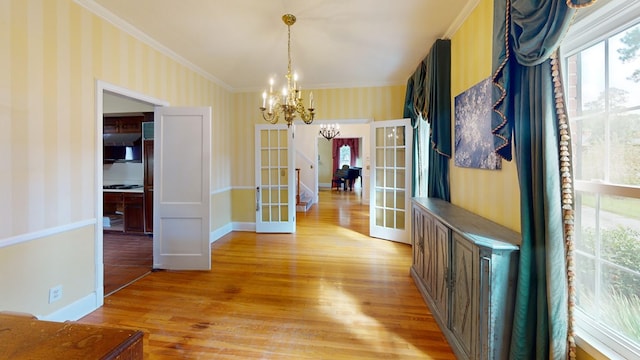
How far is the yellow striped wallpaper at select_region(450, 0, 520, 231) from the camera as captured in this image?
187 centimetres

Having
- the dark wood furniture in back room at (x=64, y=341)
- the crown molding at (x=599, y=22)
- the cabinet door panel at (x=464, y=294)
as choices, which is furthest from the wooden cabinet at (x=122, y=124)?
the crown molding at (x=599, y=22)

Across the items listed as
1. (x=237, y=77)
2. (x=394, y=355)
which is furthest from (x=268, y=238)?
(x=394, y=355)

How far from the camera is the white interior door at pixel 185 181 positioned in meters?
3.39

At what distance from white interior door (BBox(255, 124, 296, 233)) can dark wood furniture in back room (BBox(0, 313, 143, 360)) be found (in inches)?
172

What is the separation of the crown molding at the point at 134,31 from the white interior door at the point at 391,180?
3.15m

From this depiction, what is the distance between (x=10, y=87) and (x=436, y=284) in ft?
12.1

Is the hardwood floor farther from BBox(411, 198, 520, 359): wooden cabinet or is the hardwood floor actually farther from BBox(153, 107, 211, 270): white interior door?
BBox(411, 198, 520, 359): wooden cabinet

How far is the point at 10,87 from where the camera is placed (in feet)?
6.17

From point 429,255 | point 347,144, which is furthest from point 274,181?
point 347,144

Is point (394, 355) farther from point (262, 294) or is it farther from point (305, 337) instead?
point (262, 294)

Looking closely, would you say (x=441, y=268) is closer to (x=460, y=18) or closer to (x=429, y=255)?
(x=429, y=255)

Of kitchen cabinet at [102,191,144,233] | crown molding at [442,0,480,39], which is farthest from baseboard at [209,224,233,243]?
crown molding at [442,0,480,39]

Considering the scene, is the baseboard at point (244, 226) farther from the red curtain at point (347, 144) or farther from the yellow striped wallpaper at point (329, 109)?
the red curtain at point (347, 144)

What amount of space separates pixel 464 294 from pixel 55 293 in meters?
3.26
